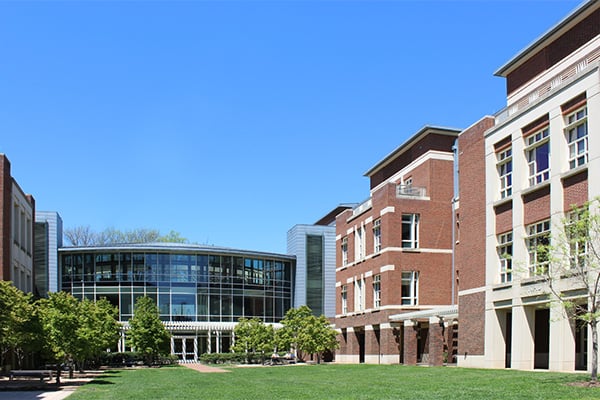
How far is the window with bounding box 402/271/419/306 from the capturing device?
4878cm

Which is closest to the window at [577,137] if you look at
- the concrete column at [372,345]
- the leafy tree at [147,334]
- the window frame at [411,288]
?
the window frame at [411,288]

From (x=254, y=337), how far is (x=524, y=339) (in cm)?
3195

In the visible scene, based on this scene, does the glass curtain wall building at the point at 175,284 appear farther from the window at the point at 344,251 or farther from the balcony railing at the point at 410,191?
the balcony railing at the point at 410,191

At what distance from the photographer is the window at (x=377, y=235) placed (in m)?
51.2

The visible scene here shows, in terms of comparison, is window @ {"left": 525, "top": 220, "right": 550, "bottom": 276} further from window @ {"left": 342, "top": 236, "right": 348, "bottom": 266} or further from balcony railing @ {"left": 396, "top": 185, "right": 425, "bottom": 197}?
window @ {"left": 342, "top": 236, "right": 348, "bottom": 266}

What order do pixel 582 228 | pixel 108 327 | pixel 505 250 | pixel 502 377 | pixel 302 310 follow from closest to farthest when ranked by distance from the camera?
pixel 582 228 → pixel 502 377 → pixel 505 250 → pixel 108 327 → pixel 302 310

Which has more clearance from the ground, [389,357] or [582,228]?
[582,228]

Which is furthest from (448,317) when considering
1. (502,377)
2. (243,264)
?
(243,264)

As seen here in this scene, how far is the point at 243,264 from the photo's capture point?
72562 mm

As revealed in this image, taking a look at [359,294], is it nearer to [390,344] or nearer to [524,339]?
[390,344]

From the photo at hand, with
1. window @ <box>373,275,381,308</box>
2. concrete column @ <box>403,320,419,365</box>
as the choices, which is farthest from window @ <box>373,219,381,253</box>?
concrete column @ <box>403,320,419,365</box>

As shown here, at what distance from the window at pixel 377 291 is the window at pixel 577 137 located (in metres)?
24.3

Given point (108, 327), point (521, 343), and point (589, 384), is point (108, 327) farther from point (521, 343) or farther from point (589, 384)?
point (589, 384)

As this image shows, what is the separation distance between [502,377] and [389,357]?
23.7 m
